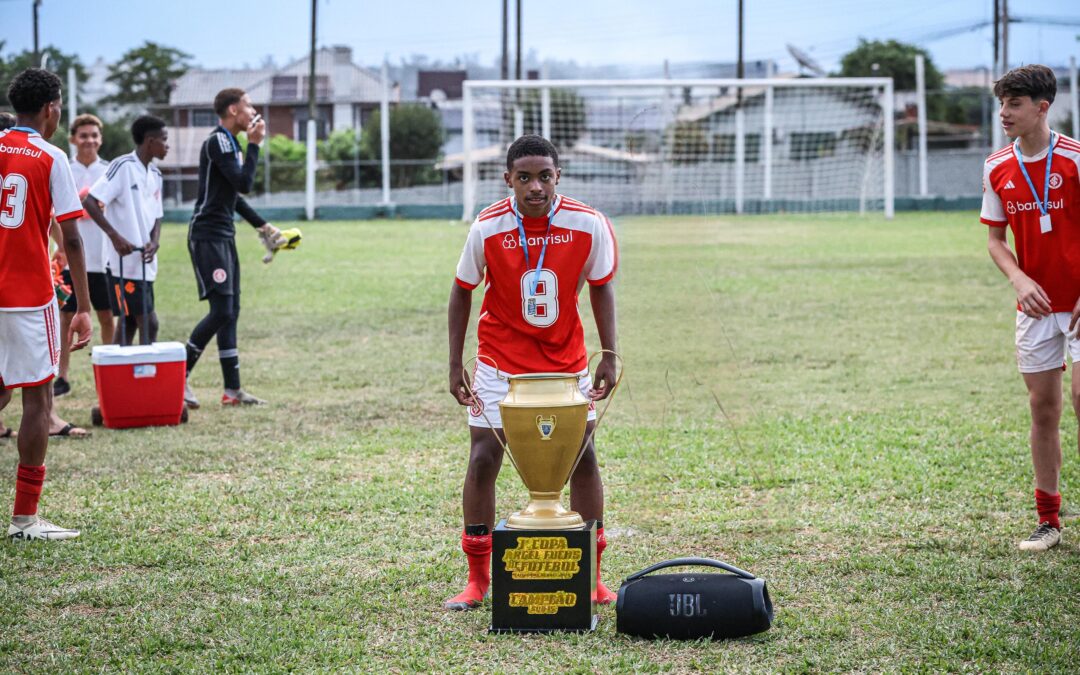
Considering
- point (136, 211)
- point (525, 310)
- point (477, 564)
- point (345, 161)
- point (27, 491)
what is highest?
point (345, 161)

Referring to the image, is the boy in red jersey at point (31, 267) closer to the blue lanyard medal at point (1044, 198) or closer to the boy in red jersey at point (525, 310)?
the boy in red jersey at point (525, 310)

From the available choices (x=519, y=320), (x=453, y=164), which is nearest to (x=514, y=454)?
(x=519, y=320)

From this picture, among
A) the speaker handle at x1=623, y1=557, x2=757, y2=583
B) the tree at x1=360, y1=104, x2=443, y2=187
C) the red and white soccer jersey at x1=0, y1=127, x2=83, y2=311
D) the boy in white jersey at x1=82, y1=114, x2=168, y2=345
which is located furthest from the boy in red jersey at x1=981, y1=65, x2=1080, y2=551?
the tree at x1=360, y1=104, x2=443, y2=187

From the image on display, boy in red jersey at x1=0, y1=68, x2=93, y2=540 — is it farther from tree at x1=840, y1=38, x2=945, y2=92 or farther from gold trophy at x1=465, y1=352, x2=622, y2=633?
tree at x1=840, y1=38, x2=945, y2=92

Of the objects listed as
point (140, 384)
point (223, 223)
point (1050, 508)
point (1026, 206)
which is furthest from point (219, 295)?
point (1050, 508)

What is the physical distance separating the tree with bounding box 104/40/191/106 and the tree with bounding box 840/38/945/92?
120ft

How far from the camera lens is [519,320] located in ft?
14.3

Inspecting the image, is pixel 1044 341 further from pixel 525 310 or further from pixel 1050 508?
pixel 525 310

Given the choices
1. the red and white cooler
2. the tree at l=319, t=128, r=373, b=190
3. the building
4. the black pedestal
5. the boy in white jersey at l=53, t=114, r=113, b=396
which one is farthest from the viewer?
the building

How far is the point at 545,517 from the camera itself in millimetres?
4020

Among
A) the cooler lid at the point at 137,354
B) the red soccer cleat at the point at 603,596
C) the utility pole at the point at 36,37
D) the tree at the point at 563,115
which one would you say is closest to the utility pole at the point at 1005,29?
the tree at the point at 563,115

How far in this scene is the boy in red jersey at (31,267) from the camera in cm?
523

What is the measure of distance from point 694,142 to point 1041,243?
23.0m

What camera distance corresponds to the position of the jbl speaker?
12.8 ft
